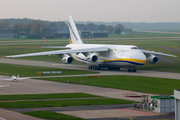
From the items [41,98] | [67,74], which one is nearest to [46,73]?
[67,74]

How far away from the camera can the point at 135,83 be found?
47.5m

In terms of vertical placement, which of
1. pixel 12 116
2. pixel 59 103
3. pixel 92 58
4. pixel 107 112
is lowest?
pixel 12 116

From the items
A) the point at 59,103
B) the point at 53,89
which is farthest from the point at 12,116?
the point at 53,89

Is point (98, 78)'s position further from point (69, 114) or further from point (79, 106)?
point (69, 114)

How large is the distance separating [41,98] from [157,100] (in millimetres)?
12538

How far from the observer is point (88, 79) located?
2041 inches

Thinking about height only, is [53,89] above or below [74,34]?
below

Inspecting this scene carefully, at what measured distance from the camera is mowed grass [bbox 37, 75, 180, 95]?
138 feet

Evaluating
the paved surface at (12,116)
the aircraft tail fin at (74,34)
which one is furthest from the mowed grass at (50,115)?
the aircraft tail fin at (74,34)

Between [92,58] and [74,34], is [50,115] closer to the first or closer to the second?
[92,58]

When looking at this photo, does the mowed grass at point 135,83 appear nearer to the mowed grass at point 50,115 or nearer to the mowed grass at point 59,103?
the mowed grass at point 59,103

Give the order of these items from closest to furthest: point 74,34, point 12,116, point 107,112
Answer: point 12,116
point 107,112
point 74,34

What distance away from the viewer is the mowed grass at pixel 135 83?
42156 millimetres

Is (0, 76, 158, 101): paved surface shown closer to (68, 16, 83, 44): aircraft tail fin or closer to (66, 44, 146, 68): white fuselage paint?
(66, 44, 146, 68): white fuselage paint
